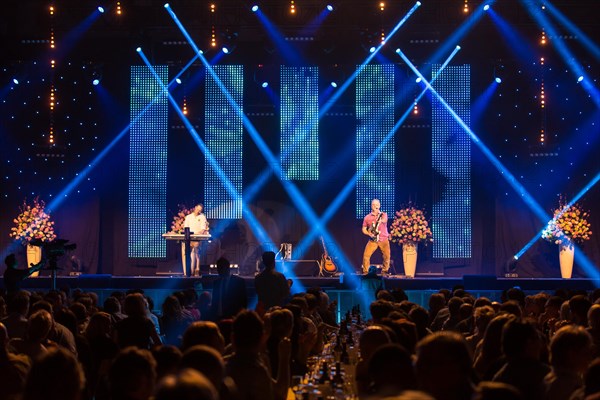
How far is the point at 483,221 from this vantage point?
21328mm

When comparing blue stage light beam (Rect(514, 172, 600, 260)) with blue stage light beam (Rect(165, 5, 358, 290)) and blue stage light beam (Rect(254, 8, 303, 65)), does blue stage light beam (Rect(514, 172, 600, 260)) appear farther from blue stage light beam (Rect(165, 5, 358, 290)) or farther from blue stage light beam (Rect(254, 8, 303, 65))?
blue stage light beam (Rect(254, 8, 303, 65))

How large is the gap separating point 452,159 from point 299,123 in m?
3.99

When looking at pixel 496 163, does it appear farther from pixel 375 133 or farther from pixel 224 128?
pixel 224 128

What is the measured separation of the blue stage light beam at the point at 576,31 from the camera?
68.1 feet

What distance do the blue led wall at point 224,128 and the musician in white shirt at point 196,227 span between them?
1617 mm

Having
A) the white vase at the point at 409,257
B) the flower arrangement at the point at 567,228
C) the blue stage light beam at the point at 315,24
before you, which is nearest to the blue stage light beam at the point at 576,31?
the flower arrangement at the point at 567,228

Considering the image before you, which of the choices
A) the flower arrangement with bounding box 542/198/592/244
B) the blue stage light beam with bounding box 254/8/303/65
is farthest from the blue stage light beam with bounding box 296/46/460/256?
the flower arrangement with bounding box 542/198/592/244

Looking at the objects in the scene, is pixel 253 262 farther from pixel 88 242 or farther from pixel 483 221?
pixel 483 221

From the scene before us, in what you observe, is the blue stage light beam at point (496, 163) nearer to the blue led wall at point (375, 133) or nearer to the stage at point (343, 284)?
the blue led wall at point (375, 133)

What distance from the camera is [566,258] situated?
19.7 m

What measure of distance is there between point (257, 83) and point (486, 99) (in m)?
5.81

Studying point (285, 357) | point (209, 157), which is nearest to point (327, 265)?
point (209, 157)

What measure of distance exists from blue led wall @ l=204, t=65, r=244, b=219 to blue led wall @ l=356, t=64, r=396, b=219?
3.04 metres

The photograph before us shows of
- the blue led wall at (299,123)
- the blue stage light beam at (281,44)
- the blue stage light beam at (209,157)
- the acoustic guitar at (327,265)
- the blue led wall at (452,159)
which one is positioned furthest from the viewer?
the blue led wall at (299,123)
